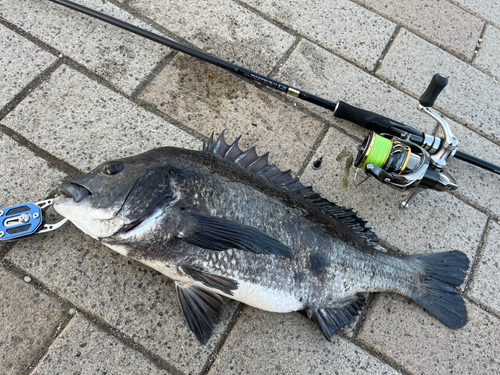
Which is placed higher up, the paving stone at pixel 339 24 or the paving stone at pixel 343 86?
the paving stone at pixel 339 24

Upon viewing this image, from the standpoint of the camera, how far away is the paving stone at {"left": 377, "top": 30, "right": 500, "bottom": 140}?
368 centimetres

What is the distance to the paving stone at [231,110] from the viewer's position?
122 inches

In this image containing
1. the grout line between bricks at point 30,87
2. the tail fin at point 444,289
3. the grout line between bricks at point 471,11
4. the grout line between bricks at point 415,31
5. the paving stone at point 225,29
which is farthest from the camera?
the grout line between bricks at point 471,11

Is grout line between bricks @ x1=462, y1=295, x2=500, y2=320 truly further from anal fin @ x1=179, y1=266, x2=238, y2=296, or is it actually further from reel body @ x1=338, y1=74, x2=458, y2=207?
anal fin @ x1=179, y1=266, x2=238, y2=296

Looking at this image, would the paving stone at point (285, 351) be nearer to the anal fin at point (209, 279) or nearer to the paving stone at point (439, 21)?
the anal fin at point (209, 279)

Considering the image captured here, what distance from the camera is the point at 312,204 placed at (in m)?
2.56

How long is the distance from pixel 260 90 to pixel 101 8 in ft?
5.90

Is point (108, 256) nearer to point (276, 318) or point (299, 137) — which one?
point (276, 318)

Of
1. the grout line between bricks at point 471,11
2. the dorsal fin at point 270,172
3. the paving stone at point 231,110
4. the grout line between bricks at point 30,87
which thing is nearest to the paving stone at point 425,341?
the dorsal fin at point 270,172

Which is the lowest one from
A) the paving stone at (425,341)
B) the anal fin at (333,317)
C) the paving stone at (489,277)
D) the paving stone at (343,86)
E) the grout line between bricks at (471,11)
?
the paving stone at (425,341)

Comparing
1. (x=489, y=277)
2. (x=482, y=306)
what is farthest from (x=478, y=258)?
(x=482, y=306)

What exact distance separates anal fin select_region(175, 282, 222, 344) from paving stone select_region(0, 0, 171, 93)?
6.27 feet

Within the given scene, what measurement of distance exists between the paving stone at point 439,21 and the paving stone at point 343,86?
1021 mm

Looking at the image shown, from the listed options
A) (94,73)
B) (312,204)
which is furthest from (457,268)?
Result: (94,73)
